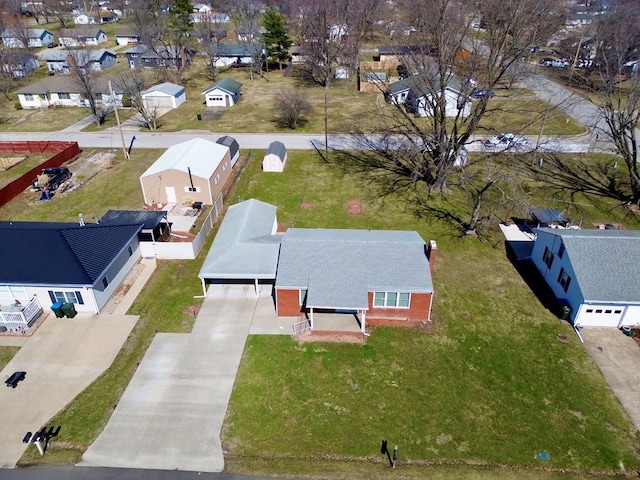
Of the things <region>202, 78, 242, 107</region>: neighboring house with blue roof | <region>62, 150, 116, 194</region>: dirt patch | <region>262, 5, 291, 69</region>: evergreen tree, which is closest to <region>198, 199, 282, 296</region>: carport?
<region>62, 150, 116, 194</region>: dirt patch

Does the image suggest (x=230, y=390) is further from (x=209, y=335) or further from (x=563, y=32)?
(x=563, y=32)

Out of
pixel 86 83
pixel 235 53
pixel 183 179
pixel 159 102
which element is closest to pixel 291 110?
pixel 159 102

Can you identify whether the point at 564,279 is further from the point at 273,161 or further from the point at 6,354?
the point at 6,354

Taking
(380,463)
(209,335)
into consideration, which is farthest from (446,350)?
(209,335)

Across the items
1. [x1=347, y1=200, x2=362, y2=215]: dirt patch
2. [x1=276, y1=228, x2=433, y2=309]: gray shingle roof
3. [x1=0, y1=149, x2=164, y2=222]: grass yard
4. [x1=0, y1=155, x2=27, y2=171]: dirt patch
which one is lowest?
[x1=347, y1=200, x2=362, y2=215]: dirt patch

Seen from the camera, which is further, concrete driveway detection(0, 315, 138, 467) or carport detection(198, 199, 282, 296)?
carport detection(198, 199, 282, 296)

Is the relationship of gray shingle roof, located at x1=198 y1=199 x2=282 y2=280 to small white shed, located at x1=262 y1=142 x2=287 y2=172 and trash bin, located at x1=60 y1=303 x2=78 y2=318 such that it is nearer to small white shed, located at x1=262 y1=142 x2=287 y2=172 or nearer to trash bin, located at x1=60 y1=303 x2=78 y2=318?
trash bin, located at x1=60 y1=303 x2=78 y2=318
